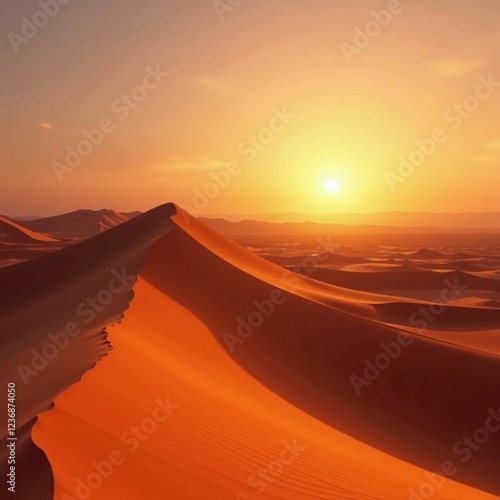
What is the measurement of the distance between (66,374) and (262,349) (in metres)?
4.89

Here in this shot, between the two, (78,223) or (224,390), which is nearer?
(224,390)

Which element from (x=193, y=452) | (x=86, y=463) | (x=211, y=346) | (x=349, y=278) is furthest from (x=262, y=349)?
(x=349, y=278)

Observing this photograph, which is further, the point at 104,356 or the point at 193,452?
the point at 104,356

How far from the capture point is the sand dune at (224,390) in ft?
12.7

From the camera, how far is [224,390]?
254 inches

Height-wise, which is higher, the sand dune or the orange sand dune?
the orange sand dune

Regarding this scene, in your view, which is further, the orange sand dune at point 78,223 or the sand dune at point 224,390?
the orange sand dune at point 78,223

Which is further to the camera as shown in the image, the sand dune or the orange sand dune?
the orange sand dune

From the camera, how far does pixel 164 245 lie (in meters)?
12.8

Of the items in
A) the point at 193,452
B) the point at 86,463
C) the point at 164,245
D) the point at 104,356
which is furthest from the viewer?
the point at 164,245

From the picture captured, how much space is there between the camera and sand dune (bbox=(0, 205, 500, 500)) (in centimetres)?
386

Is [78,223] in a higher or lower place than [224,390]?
higher

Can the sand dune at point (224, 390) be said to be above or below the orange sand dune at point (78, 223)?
below

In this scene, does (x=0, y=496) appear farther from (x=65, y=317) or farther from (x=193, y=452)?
(x=65, y=317)
